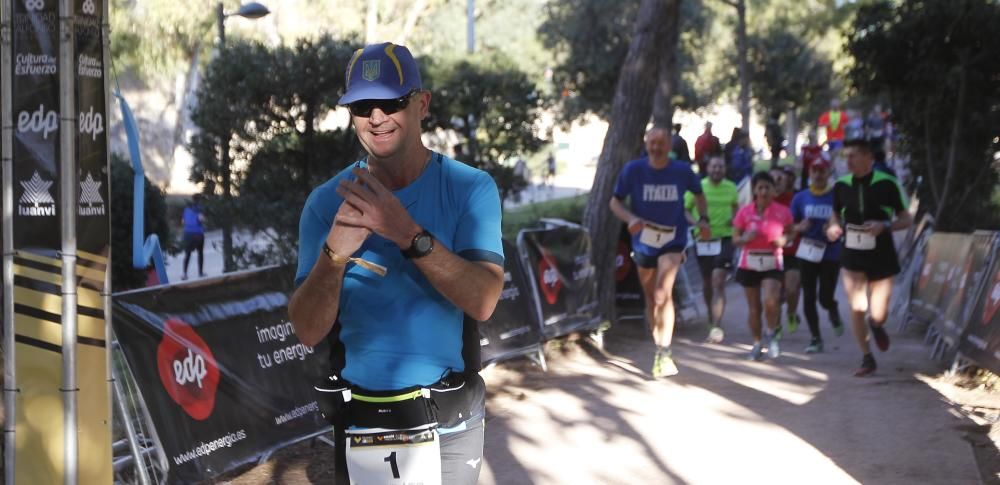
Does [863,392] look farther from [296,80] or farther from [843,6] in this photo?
[843,6]

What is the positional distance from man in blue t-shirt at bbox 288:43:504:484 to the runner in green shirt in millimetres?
9773

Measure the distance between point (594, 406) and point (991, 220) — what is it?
10544mm

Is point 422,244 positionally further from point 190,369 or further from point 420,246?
point 190,369

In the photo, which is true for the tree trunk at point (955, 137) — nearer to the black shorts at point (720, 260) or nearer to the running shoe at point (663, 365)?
the black shorts at point (720, 260)

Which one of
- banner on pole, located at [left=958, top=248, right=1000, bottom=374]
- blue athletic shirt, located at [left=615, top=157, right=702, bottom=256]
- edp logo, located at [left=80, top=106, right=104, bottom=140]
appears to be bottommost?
banner on pole, located at [left=958, top=248, right=1000, bottom=374]

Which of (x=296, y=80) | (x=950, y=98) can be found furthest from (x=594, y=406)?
(x=950, y=98)

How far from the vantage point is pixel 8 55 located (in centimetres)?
474

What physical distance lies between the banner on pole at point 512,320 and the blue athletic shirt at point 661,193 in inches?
41.3

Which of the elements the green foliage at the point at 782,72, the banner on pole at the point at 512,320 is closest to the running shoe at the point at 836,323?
the banner on pole at the point at 512,320

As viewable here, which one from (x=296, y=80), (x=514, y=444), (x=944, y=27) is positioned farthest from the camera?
(x=944, y=27)

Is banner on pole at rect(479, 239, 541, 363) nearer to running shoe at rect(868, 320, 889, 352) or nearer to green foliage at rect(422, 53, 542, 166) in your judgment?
running shoe at rect(868, 320, 889, 352)

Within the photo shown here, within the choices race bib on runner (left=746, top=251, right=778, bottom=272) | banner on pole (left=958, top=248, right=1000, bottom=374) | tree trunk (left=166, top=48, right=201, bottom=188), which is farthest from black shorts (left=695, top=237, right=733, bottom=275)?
tree trunk (left=166, top=48, right=201, bottom=188)

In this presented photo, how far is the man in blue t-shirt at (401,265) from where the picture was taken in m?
3.03

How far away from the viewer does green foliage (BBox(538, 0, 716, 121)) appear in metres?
33.7
